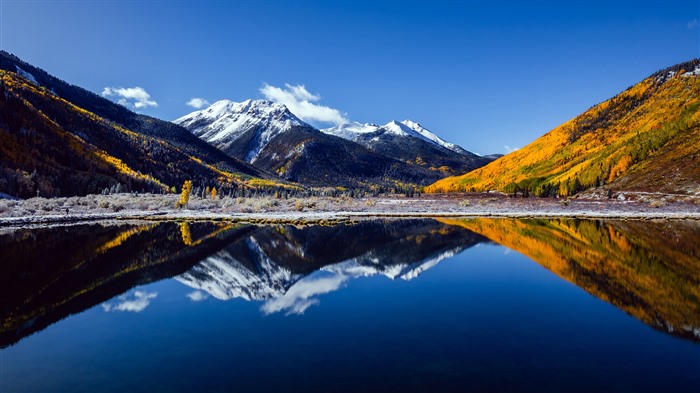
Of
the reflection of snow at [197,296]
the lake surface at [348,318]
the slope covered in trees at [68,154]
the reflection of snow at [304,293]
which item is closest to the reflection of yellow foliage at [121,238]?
the lake surface at [348,318]

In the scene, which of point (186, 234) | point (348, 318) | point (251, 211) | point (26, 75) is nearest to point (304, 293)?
point (348, 318)

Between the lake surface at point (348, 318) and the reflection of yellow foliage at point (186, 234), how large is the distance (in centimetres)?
243

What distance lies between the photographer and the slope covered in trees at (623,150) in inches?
3246

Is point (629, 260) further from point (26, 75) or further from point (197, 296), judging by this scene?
point (26, 75)

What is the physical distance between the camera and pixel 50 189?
75.7 metres

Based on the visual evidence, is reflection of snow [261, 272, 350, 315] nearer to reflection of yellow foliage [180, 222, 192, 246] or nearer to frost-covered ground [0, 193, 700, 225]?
reflection of yellow foliage [180, 222, 192, 246]

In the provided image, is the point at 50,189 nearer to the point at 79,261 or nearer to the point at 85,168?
the point at 85,168

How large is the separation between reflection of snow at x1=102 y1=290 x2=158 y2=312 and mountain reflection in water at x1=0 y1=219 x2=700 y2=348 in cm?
10

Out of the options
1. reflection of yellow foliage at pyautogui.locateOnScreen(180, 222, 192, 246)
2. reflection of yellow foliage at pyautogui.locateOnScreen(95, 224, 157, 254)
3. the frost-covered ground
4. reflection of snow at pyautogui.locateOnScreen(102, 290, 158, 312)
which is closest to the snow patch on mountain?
the frost-covered ground

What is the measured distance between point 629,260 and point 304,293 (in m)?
17.0

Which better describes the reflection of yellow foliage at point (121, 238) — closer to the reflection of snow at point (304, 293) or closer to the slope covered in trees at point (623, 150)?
the reflection of snow at point (304, 293)

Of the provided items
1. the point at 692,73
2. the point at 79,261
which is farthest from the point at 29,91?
the point at 692,73

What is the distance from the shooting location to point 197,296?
54.2 ft

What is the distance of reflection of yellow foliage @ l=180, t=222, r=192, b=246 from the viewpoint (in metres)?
30.3
